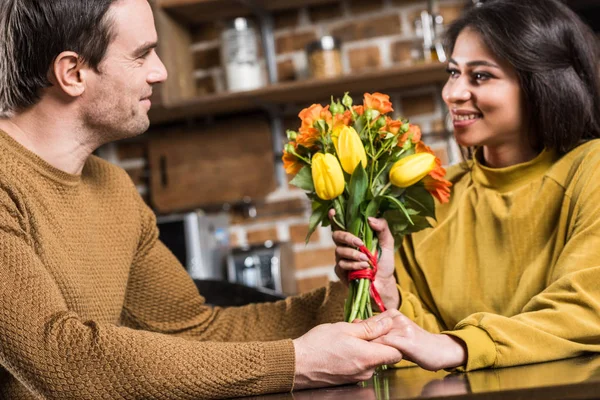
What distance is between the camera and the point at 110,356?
41.6 inches

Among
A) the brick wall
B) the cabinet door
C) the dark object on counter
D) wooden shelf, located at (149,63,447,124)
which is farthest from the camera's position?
the cabinet door

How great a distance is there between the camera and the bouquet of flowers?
1.20 metres

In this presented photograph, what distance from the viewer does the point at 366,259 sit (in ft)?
4.09

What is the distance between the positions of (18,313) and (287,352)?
346 millimetres

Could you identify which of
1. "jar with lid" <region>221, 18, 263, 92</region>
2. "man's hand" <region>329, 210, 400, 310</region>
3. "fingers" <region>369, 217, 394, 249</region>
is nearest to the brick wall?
"jar with lid" <region>221, 18, 263, 92</region>

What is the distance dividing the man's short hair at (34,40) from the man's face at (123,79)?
0.05 metres

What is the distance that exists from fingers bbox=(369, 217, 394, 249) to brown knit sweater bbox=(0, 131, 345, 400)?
0.19m

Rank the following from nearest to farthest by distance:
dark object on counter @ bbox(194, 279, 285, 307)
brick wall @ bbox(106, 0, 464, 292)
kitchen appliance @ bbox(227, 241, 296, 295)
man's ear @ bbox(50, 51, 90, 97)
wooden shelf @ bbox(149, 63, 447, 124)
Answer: man's ear @ bbox(50, 51, 90, 97) → dark object on counter @ bbox(194, 279, 285, 307) → wooden shelf @ bbox(149, 63, 447, 124) → kitchen appliance @ bbox(227, 241, 296, 295) → brick wall @ bbox(106, 0, 464, 292)

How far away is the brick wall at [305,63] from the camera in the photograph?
279cm

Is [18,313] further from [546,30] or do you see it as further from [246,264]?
[246,264]

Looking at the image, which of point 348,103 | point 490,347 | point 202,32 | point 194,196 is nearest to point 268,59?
point 202,32

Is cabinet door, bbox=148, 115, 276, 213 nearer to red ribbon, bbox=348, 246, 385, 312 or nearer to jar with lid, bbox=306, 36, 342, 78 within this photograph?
jar with lid, bbox=306, 36, 342, 78

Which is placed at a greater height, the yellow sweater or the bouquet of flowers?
the bouquet of flowers

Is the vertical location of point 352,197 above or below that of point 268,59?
below
